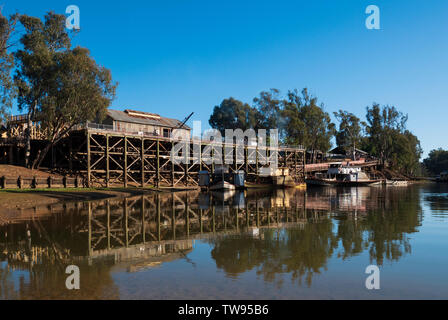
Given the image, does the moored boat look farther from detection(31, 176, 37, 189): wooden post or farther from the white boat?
detection(31, 176, 37, 189): wooden post

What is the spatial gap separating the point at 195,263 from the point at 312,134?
258ft

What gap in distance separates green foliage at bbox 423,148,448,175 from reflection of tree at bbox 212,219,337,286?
156 m

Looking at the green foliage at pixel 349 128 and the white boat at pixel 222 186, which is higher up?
the green foliage at pixel 349 128

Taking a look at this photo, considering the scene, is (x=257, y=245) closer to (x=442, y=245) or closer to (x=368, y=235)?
(x=368, y=235)

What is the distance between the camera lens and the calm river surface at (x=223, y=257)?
7.04m

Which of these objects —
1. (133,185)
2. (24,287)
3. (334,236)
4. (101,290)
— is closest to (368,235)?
(334,236)

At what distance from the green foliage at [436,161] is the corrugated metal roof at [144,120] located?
129373 mm

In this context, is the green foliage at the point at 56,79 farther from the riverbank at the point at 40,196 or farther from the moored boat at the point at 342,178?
the moored boat at the point at 342,178

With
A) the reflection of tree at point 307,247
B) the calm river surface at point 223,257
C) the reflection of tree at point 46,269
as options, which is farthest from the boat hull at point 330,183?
the reflection of tree at point 46,269

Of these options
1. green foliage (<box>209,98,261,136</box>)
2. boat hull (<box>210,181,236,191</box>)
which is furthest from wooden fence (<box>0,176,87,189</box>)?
green foliage (<box>209,98,261,136</box>)

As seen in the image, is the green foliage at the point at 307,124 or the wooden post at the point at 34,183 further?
the green foliage at the point at 307,124

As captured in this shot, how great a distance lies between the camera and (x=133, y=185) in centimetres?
4400

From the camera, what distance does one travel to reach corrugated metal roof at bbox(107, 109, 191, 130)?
5125cm

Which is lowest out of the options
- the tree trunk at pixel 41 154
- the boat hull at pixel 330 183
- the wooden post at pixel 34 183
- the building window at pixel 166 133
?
the boat hull at pixel 330 183
